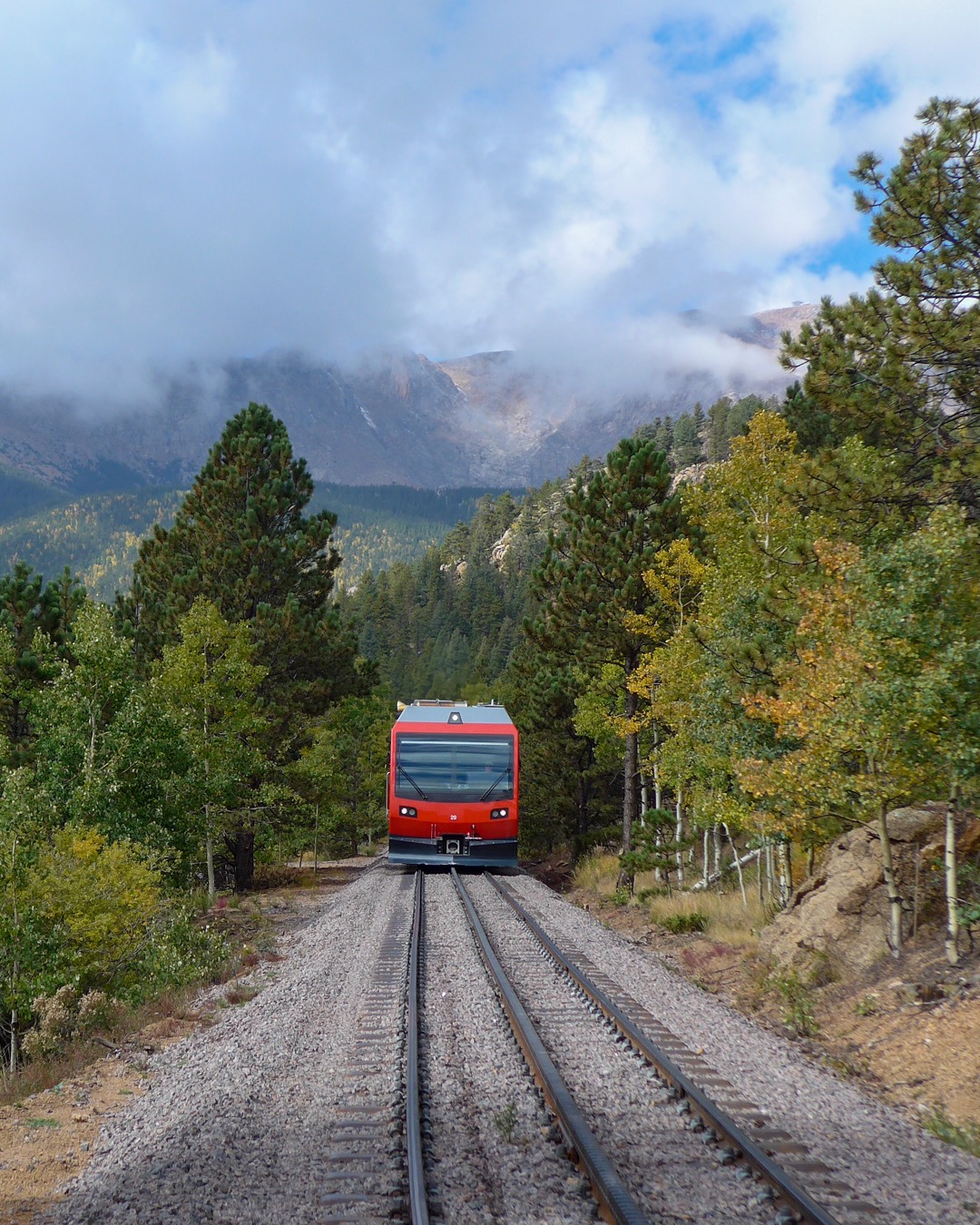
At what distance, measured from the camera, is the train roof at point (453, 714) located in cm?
2498

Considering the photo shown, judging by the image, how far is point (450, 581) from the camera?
144 meters

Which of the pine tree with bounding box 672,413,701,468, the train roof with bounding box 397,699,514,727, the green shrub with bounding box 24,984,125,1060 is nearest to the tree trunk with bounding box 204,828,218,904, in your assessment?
the train roof with bounding box 397,699,514,727

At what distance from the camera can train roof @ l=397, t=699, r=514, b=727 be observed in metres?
25.0

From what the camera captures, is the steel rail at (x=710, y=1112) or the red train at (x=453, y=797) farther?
the red train at (x=453, y=797)

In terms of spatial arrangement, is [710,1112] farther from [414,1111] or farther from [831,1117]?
[414,1111]

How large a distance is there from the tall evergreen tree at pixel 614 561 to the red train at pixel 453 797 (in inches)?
127

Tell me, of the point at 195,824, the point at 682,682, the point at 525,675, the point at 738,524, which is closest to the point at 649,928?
the point at 682,682

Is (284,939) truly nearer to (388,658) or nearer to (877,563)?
(877,563)

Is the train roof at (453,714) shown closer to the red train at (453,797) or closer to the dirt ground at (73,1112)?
the red train at (453,797)

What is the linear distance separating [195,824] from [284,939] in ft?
21.4

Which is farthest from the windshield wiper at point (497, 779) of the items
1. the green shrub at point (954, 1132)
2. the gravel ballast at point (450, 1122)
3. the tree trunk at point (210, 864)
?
the green shrub at point (954, 1132)

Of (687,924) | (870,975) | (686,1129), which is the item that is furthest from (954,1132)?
(687,924)

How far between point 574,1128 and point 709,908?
1193 cm

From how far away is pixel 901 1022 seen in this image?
920 cm
